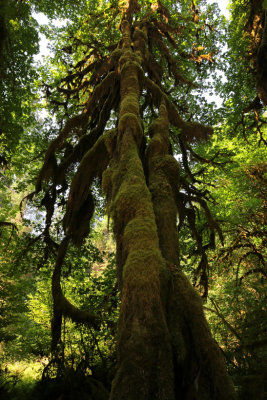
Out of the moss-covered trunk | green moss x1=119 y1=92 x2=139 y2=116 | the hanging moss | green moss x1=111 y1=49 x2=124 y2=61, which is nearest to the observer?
the moss-covered trunk

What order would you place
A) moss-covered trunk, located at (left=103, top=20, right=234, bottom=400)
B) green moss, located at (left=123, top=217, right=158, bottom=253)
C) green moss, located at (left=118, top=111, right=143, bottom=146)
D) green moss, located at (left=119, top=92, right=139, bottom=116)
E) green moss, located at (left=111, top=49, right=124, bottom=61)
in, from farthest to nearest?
green moss, located at (left=111, top=49, right=124, bottom=61)
green moss, located at (left=119, top=92, right=139, bottom=116)
green moss, located at (left=118, top=111, right=143, bottom=146)
green moss, located at (left=123, top=217, right=158, bottom=253)
moss-covered trunk, located at (left=103, top=20, right=234, bottom=400)

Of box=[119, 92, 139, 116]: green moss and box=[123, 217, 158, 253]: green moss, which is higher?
box=[119, 92, 139, 116]: green moss

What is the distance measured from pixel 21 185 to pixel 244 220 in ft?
26.8

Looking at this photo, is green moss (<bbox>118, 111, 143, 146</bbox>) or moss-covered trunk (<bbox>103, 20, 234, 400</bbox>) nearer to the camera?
moss-covered trunk (<bbox>103, 20, 234, 400</bbox>)

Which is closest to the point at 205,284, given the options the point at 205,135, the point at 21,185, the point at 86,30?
the point at 205,135

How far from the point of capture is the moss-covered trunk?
1859 mm

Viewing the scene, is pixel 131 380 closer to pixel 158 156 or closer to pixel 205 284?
pixel 158 156

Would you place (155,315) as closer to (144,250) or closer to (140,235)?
(144,250)

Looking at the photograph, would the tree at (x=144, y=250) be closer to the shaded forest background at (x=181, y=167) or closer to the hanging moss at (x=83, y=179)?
the hanging moss at (x=83, y=179)

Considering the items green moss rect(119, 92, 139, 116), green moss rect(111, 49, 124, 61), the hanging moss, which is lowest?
the hanging moss

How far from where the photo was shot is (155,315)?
2119 mm

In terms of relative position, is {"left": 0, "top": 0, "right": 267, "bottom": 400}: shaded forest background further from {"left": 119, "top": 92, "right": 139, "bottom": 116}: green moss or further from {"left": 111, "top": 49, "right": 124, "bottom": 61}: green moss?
{"left": 119, "top": 92, "right": 139, "bottom": 116}: green moss

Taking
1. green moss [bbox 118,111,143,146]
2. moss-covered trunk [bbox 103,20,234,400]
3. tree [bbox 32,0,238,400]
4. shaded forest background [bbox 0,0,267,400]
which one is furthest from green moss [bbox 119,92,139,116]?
shaded forest background [bbox 0,0,267,400]

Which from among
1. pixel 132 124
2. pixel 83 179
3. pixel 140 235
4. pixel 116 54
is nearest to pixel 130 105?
pixel 132 124
